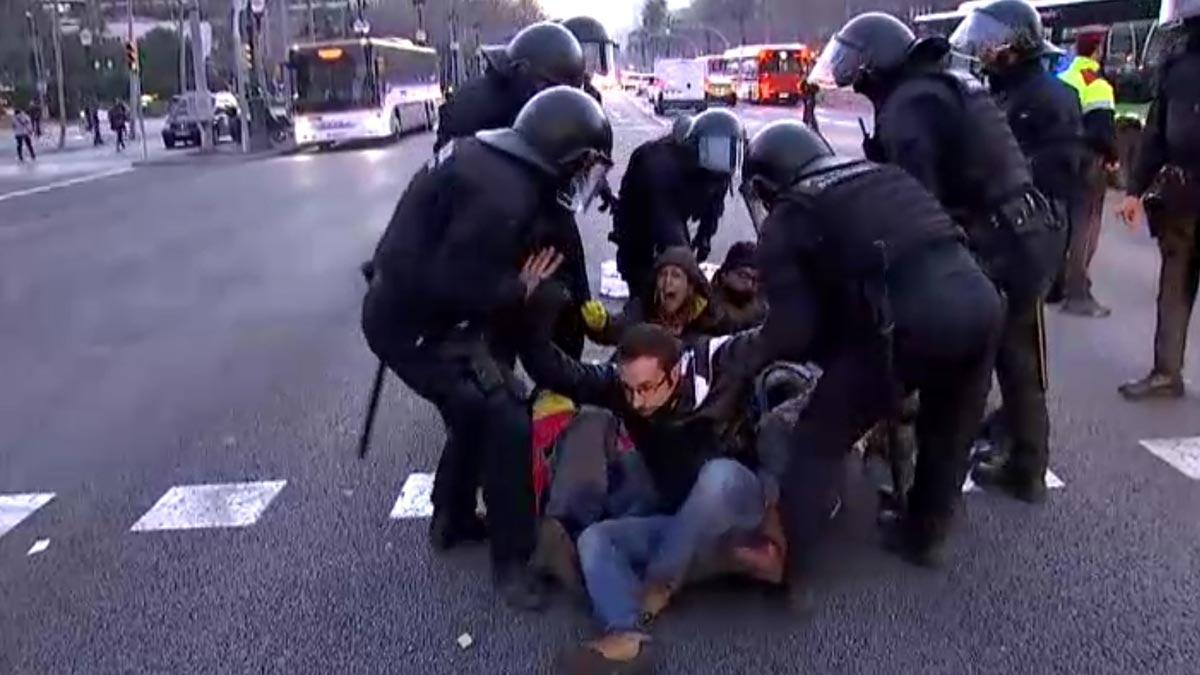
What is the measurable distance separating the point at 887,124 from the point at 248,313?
23.9 ft

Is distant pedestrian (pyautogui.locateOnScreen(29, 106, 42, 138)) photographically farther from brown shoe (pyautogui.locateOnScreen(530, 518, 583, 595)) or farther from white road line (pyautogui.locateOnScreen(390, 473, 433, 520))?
brown shoe (pyautogui.locateOnScreen(530, 518, 583, 595))

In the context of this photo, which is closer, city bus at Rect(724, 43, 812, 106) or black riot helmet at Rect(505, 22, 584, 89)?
black riot helmet at Rect(505, 22, 584, 89)

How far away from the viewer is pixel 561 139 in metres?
4.55

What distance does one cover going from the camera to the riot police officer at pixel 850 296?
435cm

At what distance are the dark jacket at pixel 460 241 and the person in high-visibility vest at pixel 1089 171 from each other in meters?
5.65

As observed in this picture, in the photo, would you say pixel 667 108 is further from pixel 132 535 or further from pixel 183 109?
pixel 132 535

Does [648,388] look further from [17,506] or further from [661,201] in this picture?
[17,506]

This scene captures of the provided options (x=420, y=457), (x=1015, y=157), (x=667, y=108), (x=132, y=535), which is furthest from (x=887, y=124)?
(x=667, y=108)

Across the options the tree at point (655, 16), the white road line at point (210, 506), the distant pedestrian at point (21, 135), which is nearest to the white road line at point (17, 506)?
the white road line at point (210, 506)

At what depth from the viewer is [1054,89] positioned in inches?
257

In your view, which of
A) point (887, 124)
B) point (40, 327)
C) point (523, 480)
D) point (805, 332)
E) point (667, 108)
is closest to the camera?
point (805, 332)

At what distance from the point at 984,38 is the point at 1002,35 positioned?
73 mm

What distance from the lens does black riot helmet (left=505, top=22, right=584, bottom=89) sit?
20.4 feet

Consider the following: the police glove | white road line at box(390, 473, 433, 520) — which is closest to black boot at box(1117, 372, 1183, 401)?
the police glove
